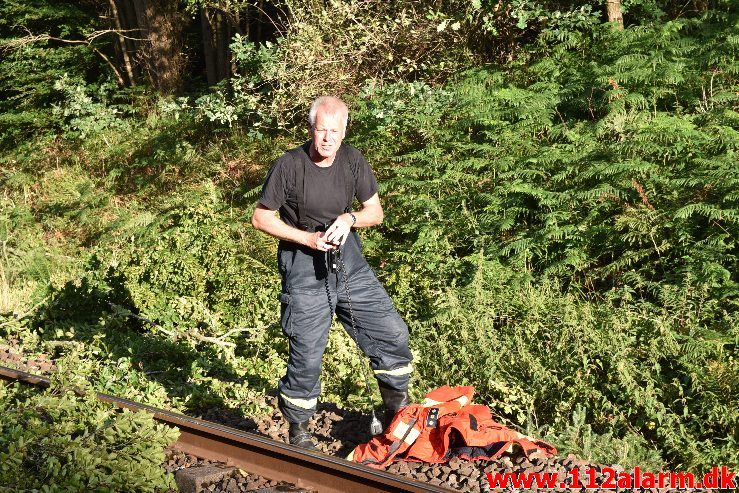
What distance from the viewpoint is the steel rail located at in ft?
17.6

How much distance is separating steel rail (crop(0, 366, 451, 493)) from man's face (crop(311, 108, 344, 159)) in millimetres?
2020

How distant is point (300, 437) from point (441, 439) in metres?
1.05

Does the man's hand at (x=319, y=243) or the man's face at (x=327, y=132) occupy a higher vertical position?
the man's face at (x=327, y=132)

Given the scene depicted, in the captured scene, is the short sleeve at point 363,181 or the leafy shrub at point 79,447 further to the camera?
the short sleeve at point 363,181

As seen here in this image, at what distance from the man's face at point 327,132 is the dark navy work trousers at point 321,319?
71 centimetres

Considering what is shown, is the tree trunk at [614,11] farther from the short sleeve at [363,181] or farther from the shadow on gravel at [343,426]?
the shadow on gravel at [343,426]

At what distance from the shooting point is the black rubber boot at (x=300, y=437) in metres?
6.34

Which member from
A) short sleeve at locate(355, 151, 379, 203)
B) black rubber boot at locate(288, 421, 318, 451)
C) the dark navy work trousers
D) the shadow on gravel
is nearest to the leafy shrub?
black rubber boot at locate(288, 421, 318, 451)

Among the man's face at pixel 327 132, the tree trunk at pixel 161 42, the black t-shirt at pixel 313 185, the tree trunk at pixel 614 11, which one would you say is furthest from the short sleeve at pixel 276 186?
the tree trunk at pixel 161 42

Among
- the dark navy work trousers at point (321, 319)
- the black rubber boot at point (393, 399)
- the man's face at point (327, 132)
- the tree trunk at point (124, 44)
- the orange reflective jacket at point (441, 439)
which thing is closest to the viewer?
the man's face at point (327, 132)

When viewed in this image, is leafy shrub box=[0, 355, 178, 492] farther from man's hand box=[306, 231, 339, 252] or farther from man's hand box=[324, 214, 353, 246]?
man's hand box=[324, 214, 353, 246]

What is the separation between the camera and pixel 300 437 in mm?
6344

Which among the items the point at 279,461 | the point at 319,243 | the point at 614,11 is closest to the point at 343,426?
the point at 279,461

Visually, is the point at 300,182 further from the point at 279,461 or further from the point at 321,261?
the point at 279,461
